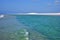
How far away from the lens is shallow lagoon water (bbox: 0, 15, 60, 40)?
1.26 m

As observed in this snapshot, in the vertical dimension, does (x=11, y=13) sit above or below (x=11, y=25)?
above

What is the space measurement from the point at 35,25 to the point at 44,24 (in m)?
0.09

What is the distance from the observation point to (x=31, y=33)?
128cm

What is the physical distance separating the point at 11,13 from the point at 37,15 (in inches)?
10.2

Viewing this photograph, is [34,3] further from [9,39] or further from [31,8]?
[9,39]

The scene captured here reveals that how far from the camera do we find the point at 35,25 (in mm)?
1280

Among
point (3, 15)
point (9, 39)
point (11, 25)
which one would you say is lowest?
point (9, 39)

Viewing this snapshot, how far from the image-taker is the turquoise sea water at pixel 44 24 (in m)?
1.26

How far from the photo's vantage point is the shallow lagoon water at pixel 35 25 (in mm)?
1263

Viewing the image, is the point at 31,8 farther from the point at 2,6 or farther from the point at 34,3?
the point at 2,6

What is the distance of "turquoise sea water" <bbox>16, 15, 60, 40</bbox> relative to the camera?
126 centimetres

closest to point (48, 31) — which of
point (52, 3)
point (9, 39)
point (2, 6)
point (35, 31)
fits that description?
point (35, 31)

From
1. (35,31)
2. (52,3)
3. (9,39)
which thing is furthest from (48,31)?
(9,39)

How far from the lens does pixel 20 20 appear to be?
1293mm
